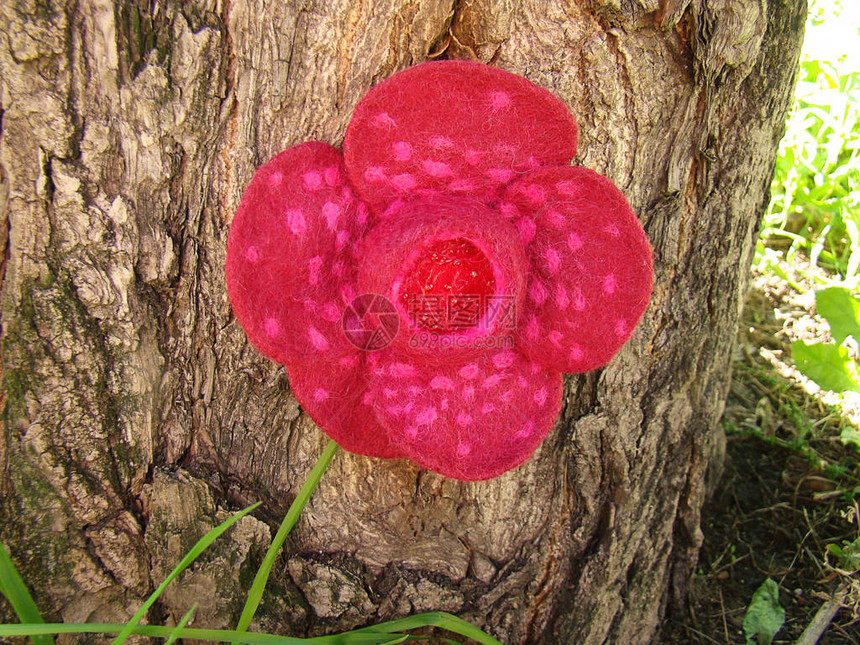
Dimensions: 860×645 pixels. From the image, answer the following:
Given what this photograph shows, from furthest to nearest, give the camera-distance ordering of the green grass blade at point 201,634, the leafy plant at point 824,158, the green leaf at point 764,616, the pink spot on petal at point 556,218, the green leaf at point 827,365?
the leafy plant at point 824,158
the green leaf at point 827,365
the green leaf at point 764,616
the pink spot on petal at point 556,218
the green grass blade at point 201,634

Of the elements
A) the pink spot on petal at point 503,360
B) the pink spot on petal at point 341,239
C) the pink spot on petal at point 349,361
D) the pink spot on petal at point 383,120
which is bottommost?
the pink spot on petal at point 349,361

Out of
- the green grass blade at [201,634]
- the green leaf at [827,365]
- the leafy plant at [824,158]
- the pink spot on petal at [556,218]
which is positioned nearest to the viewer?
the green grass blade at [201,634]

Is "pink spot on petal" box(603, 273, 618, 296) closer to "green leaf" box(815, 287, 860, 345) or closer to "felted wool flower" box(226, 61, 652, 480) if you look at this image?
"felted wool flower" box(226, 61, 652, 480)

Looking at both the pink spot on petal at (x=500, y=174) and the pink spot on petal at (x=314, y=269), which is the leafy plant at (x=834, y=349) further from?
the pink spot on petal at (x=314, y=269)

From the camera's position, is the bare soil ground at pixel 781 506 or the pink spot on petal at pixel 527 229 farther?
the bare soil ground at pixel 781 506

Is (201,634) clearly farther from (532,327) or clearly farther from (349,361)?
(532,327)

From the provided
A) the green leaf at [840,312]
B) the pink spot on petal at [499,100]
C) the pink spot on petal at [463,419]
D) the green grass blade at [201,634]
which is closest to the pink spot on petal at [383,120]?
the pink spot on petal at [499,100]

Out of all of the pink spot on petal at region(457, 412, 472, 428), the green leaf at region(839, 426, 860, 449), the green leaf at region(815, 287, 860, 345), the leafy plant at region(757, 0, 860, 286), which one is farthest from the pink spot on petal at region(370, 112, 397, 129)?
the leafy plant at region(757, 0, 860, 286)
